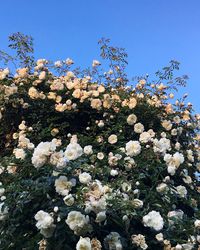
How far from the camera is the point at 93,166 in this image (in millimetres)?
3379

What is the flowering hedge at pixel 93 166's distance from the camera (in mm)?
2883

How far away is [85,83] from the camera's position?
4816 mm

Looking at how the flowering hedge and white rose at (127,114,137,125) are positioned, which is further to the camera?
white rose at (127,114,137,125)

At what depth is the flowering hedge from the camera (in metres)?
2.88

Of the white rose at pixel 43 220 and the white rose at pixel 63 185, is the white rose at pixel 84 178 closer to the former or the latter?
the white rose at pixel 63 185

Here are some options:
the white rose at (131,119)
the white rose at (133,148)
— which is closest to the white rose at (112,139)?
the white rose at (131,119)

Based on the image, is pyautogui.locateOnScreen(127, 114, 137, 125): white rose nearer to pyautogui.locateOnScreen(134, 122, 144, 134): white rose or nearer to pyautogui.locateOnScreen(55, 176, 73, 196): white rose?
pyautogui.locateOnScreen(134, 122, 144, 134): white rose

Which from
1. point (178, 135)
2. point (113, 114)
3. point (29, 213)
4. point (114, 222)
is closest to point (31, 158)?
point (29, 213)

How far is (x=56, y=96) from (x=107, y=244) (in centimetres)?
205

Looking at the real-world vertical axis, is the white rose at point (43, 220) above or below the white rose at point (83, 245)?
above

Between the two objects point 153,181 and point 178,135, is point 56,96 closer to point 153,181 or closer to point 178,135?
point 178,135

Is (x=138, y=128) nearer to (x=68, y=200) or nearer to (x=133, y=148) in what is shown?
(x=133, y=148)

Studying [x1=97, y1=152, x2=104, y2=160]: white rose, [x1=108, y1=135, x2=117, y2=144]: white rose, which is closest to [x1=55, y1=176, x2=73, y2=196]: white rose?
[x1=97, y1=152, x2=104, y2=160]: white rose

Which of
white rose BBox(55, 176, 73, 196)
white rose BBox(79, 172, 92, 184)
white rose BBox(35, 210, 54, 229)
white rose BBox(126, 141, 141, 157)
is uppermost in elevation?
white rose BBox(126, 141, 141, 157)
